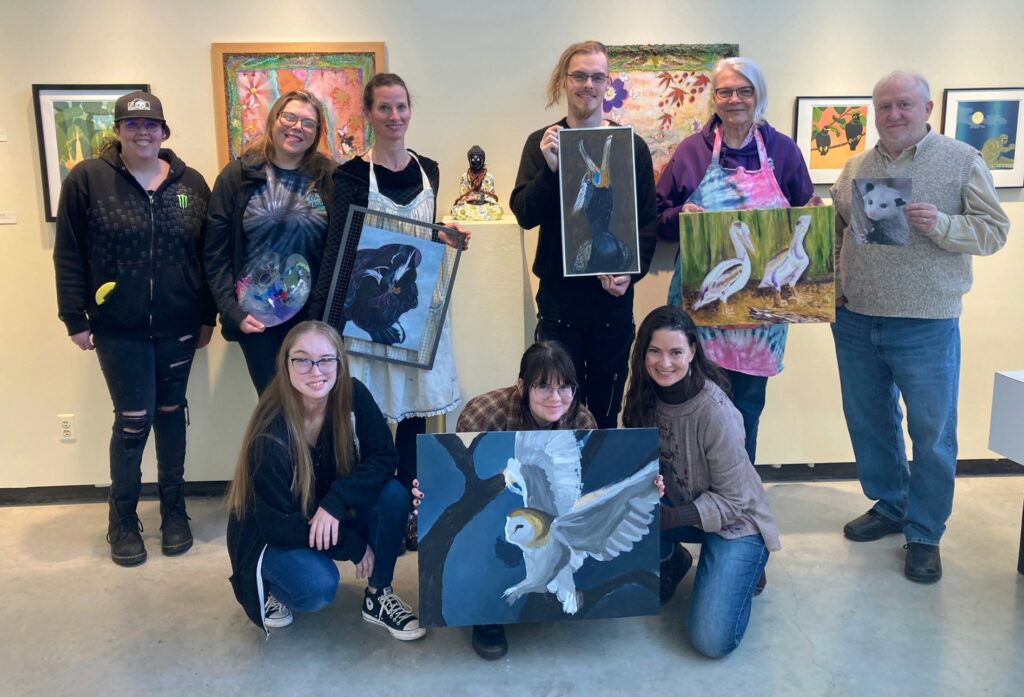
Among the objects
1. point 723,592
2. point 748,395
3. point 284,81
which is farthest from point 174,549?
point 748,395

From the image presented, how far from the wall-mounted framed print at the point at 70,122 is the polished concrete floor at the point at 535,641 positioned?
1.62 metres

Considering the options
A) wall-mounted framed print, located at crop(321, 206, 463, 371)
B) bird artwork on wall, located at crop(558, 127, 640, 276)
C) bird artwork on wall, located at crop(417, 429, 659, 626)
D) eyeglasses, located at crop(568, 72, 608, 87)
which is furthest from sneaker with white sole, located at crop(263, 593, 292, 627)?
eyeglasses, located at crop(568, 72, 608, 87)

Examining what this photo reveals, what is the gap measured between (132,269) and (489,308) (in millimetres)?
1347

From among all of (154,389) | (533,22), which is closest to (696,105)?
(533,22)

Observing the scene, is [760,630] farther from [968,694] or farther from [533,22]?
[533,22]

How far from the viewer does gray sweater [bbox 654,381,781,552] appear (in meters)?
2.44

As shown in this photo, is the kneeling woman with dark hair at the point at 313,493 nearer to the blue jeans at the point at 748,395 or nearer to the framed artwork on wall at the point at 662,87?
the blue jeans at the point at 748,395

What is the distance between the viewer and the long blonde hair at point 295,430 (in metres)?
2.35

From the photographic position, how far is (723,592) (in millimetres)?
2400

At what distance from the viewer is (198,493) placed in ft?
12.3

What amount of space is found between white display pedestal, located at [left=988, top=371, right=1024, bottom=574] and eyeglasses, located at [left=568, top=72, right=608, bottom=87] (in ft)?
5.59

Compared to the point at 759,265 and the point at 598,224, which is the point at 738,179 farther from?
the point at 598,224

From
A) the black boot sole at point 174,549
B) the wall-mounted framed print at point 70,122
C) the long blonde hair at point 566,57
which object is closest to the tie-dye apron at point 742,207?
the long blonde hair at point 566,57

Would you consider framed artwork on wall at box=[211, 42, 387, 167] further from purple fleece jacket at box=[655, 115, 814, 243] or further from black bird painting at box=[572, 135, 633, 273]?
purple fleece jacket at box=[655, 115, 814, 243]
